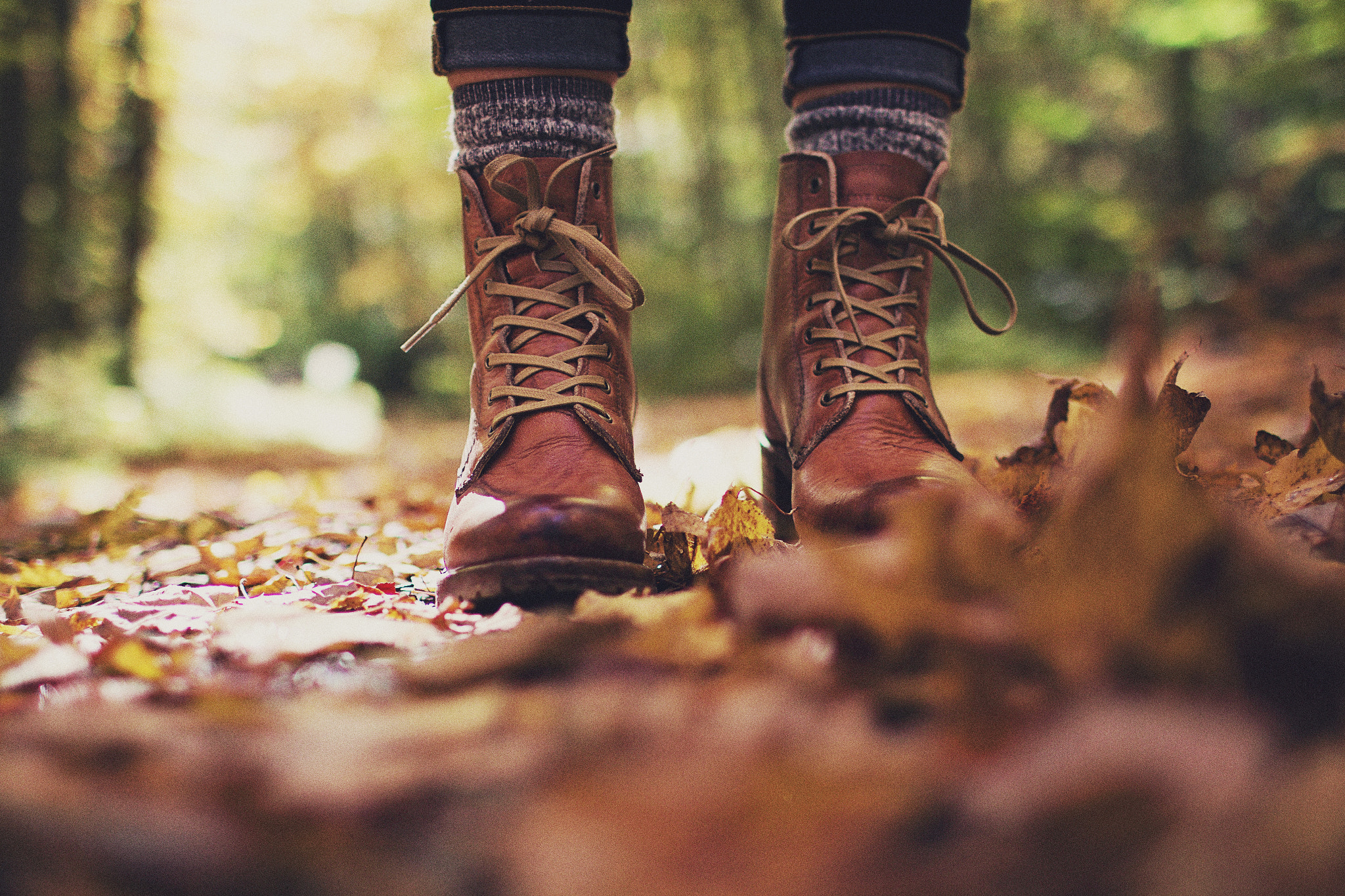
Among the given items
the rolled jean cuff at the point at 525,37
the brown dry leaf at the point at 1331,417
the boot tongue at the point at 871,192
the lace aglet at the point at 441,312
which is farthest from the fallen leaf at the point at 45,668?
the brown dry leaf at the point at 1331,417

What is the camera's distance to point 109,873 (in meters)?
0.44

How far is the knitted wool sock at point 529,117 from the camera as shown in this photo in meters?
1.30

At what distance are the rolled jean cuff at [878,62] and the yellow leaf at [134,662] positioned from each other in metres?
1.31

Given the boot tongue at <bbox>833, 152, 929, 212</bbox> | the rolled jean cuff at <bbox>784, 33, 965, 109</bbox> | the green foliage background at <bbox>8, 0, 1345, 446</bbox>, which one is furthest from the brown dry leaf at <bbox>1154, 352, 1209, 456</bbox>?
the green foliage background at <bbox>8, 0, 1345, 446</bbox>

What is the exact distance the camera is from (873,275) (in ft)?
4.68

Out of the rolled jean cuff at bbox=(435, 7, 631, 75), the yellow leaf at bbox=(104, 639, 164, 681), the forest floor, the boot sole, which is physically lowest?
the forest floor

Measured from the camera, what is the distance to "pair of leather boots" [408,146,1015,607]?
42.7 inches

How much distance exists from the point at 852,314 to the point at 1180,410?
19.2 inches

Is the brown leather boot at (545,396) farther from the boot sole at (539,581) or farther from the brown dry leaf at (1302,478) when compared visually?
the brown dry leaf at (1302,478)

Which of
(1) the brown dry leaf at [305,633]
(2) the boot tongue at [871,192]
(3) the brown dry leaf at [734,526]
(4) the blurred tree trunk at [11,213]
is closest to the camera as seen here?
(1) the brown dry leaf at [305,633]

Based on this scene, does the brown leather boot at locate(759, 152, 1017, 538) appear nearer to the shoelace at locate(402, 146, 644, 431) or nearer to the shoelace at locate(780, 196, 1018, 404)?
the shoelace at locate(780, 196, 1018, 404)

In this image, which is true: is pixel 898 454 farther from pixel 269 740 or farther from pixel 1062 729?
pixel 269 740

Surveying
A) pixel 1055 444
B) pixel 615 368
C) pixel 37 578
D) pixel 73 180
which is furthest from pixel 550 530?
pixel 73 180

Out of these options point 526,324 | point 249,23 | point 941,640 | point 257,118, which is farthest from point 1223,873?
point 257,118
